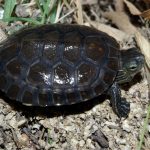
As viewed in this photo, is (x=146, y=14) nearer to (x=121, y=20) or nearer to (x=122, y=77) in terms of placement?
(x=121, y=20)

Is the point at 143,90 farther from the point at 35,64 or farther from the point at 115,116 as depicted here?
the point at 35,64

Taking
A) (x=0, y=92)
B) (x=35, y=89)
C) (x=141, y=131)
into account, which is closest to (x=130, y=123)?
(x=141, y=131)

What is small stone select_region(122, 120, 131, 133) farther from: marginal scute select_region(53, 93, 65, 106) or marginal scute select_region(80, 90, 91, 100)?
marginal scute select_region(53, 93, 65, 106)

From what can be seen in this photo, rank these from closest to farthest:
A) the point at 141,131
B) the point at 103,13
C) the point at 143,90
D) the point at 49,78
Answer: the point at 49,78 < the point at 141,131 < the point at 143,90 < the point at 103,13

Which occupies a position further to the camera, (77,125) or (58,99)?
(77,125)

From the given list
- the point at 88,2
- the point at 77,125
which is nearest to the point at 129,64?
the point at 77,125

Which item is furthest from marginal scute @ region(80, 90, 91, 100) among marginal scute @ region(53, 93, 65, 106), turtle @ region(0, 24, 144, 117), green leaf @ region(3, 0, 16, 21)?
green leaf @ region(3, 0, 16, 21)
